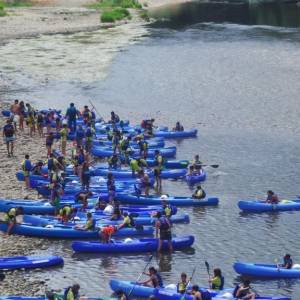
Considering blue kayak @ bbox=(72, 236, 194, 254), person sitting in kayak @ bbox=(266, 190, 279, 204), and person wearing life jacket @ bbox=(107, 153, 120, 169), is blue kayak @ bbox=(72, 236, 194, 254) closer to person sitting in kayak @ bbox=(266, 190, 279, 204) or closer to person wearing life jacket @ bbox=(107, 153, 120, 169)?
person sitting in kayak @ bbox=(266, 190, 279, 204)

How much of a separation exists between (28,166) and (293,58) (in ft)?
139

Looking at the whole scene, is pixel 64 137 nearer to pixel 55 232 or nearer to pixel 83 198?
pixel 83 198

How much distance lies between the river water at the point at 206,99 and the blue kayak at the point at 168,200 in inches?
17.1

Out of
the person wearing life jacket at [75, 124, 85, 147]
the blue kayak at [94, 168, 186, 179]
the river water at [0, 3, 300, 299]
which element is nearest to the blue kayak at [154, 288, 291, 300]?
the river water at [0, 3, 300, 299]

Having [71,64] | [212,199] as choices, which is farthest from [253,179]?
[71,64]

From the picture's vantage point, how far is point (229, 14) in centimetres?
11038

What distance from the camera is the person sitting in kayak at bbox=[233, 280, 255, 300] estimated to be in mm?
25500

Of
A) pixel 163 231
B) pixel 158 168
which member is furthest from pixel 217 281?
pixel 158 168

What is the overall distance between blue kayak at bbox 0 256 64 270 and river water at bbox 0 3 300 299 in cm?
34

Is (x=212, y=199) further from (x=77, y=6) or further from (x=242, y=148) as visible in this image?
(x=77, y=6)

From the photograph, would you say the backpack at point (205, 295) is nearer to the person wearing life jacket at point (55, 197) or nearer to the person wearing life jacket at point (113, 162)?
the person wearing life jacket at point (55, 197)

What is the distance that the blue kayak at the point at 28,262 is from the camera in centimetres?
2786

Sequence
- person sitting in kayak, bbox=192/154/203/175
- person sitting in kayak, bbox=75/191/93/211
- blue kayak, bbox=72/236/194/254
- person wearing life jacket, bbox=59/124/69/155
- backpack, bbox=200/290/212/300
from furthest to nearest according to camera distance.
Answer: person wearing life jacket, bbox=59/124/69/155, person sitting in kayak, bbox=192/154/203/175, person sitting in kayak, bbox=75/191/93/211, blue kayak, bbox=72/236/194/254, backpack, bbox=200/290/212/300

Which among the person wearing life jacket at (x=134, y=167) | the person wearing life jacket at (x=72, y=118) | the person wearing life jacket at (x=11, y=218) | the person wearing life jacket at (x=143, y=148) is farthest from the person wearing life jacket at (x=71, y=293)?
the person wearing life jacket at (x=72, y=118)
